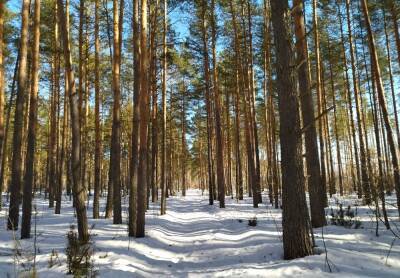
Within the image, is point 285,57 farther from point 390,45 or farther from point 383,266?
point 390,45

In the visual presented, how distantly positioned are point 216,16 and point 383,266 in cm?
1416

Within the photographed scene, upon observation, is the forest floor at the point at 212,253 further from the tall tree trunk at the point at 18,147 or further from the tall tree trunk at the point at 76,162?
the tall tree trunk at the point at 18,147

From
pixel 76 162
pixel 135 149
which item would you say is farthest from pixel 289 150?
pixel 135 149

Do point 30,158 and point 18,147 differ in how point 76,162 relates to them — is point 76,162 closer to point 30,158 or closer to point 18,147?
point 30,158

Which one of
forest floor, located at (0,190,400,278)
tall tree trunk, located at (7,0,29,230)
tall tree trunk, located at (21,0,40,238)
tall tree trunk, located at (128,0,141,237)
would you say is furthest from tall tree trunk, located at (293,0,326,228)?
tall tree trunk, located at (7,0,29,230)

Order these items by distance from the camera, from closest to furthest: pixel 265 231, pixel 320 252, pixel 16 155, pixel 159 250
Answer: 1. pixel 320 252
2. pixel 159 250
3. pixel 265 231
4. pixel 16 155

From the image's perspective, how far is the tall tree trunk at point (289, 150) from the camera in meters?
5.04

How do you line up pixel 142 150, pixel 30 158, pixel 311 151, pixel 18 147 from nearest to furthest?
pixel 311 151, pixel 30 158, pixel 142 150, pixel 18 147

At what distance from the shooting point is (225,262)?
5.85m

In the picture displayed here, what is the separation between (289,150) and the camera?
517cm

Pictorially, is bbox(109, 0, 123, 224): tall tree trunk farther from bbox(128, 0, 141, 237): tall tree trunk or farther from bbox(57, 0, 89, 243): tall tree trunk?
bbox(57, 0, 89, 243): tall tree trunk

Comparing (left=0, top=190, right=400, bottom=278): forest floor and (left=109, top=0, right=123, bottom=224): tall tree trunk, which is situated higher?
(left=109, top=0, right=123, bottom=224): tall tree trunk

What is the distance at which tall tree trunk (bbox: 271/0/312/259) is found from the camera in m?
5.04

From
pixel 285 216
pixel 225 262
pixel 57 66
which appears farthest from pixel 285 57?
pixel 57 66
